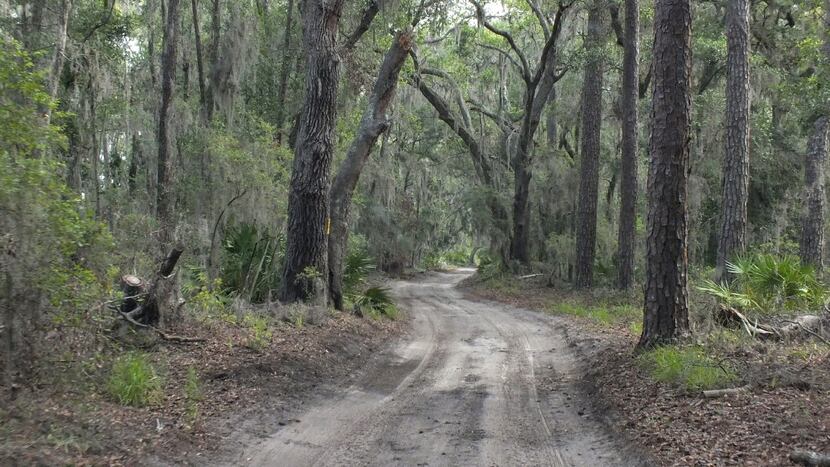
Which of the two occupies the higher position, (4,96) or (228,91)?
(228,91)

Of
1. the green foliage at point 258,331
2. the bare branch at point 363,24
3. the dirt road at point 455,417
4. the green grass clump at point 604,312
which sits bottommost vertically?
the dirt road at point 455,417

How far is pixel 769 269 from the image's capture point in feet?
30.5

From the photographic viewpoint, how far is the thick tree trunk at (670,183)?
7.99 m

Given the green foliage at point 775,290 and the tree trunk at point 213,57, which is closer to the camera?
the green foliage at point 775,290

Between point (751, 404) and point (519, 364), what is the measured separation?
4361mm

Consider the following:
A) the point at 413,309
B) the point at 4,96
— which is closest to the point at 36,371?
the point at 4,96

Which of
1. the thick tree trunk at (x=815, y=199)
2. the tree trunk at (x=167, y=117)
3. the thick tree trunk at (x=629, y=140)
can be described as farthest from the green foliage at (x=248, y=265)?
the thick tree trunk at (x=815, y=199)

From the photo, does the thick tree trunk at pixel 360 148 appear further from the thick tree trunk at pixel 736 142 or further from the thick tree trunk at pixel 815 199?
the thick tree trunk at pixel 815 199

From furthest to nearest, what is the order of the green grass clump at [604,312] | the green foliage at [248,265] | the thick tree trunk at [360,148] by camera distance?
Result: 1. the thick tree trunk at [360,148]
2. the green grass clump at [604,312]
3. the green foliage at [248,265]

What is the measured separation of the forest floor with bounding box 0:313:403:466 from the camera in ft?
14.8

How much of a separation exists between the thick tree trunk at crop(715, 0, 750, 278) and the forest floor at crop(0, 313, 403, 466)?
8397mm

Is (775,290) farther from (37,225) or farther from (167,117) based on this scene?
(167,117)

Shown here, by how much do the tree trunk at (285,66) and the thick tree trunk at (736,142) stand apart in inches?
505

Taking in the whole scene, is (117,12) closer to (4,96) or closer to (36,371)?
(4,96)
